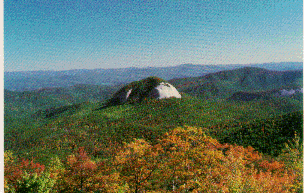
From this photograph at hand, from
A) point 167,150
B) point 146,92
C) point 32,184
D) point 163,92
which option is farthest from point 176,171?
point 146,92

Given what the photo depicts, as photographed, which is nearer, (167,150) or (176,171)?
(176,171)

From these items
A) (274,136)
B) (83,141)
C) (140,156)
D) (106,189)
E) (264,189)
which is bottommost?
(83,141)

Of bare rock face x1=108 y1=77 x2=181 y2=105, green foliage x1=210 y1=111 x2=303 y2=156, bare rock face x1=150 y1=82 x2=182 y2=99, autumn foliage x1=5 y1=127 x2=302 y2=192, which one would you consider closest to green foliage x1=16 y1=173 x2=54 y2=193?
autumn foliage x1=5 y1=127 x2=302 y2=192

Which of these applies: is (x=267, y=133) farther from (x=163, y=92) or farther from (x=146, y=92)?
(x=146, y=92)

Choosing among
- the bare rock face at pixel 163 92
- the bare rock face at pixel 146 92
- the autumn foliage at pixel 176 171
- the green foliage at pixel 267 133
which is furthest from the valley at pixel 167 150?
the bare rock face at pixel 163 92

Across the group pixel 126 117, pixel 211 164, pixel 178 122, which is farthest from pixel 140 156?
pixel 126 117

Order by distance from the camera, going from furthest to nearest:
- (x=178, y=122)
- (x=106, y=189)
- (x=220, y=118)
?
(x=220, y=118)
(x=178, y=122)
(x=106, y=189)

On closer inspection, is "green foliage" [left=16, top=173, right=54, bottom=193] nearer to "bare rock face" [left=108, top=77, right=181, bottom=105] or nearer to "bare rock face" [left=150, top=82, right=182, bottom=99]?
"bare rock face" [left=108, top=77, right=181, bottom=105]

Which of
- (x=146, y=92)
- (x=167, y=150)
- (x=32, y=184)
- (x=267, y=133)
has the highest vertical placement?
(x=146, y=92)

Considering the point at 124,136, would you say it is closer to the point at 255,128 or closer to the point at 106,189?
the point at 255,128
